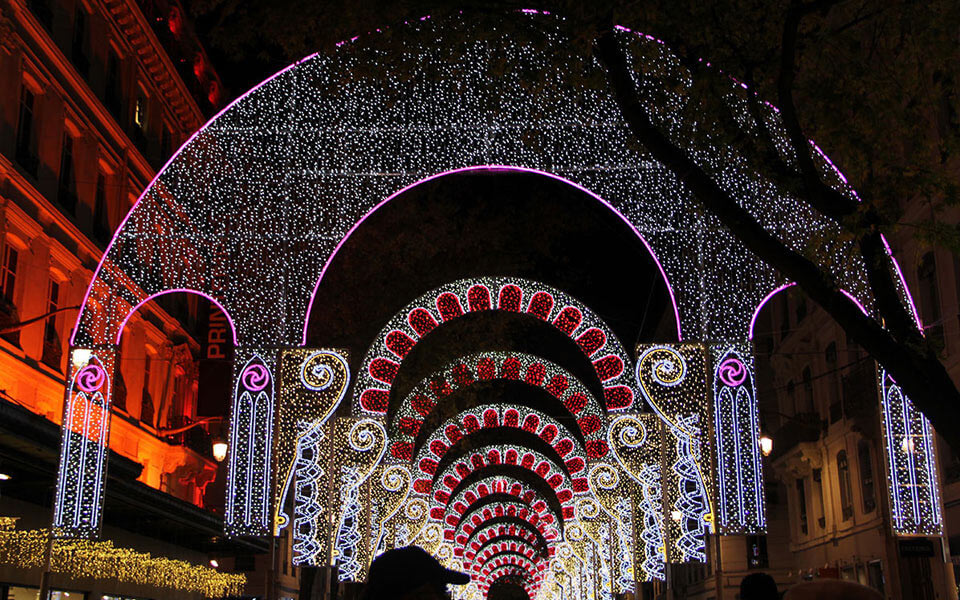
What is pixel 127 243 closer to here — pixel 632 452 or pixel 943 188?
pixel 943 188

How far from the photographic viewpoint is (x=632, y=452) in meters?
29.4

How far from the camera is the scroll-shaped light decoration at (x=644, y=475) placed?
78.3 ft

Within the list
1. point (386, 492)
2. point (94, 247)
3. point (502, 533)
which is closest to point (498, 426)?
point (386, 492)

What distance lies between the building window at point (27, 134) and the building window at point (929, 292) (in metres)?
19.8

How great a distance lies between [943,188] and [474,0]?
538 centimetres

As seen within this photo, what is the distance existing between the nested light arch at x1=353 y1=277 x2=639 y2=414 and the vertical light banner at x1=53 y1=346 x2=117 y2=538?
915 centimetres

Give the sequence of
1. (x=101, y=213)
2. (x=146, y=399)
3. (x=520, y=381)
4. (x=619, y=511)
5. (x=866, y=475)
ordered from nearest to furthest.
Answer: (x=866, y=475) → (x=101, y=213) → (x=520, y=381) → (x=146, y=399) → (x=619, y=511)

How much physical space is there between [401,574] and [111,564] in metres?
24.8

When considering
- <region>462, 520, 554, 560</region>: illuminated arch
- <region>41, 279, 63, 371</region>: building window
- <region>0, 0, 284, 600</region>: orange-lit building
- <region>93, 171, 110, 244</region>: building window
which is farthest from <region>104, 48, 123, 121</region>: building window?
<region>462, 520, 554, 560</region>: illuminated arch

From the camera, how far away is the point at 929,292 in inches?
989

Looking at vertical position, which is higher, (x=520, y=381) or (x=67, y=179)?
(x=67, y=179)

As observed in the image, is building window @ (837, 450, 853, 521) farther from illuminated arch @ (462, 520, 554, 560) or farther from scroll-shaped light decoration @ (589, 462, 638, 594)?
illuminated arch @ (462, 520, 554, 560)

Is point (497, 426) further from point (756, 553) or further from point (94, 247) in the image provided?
point (94, 247)

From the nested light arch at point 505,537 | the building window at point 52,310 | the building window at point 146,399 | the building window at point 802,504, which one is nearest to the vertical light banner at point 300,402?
the building window at point 52,310
